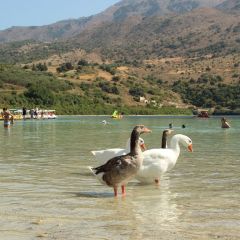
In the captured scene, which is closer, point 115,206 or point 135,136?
point 115,206

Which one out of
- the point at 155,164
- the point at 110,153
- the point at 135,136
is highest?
the point at 135,136

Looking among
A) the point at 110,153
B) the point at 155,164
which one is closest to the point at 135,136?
the point at 155,164

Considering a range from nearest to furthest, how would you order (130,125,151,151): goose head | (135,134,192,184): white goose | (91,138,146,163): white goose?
(130,125,151,151): goose head
(135,134,192,184): white goose
(91,138,146,163): white goose

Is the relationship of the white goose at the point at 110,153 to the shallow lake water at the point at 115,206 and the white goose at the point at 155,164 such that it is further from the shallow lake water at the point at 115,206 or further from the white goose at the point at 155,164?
the white goose at the point at 155,164

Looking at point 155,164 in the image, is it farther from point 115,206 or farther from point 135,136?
point 115,206

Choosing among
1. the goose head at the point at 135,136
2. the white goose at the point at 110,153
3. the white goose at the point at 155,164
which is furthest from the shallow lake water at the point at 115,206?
the goose head at the point at 135,136

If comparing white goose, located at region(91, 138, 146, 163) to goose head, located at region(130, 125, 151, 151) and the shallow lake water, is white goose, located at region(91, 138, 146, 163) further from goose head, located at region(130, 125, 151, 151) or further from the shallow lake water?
goose head, located at region(130, 125, 151, 151)

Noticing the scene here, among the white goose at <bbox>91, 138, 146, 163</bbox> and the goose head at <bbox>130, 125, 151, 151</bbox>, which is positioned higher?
the goose head at <bbox>130, 125, 151, 151</bbox>

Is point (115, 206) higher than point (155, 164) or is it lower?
lower

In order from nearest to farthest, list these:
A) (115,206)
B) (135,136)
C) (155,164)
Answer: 1. (115,206)
2. (135,136)
3. (155,164)

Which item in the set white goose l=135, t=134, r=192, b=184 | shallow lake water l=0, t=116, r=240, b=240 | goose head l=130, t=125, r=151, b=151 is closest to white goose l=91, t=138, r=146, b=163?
shallow lake water l=0, t=116, r=240, b=240

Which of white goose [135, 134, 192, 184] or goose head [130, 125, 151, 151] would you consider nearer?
goose head [130, 125, 151, 151]

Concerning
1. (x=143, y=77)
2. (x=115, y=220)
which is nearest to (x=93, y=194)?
(x=115, y=220)

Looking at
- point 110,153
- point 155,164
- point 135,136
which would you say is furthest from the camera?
point 110,153
